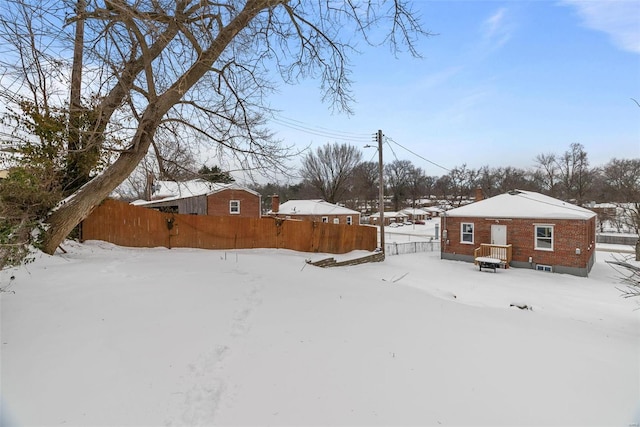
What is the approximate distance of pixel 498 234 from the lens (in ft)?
59.2

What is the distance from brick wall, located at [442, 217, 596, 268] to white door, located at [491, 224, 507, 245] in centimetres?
16

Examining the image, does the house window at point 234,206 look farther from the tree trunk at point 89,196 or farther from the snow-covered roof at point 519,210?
the tree trunk at point 89,196

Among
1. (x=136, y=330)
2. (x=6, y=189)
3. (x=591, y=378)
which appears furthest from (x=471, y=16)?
(x=6, y=189)

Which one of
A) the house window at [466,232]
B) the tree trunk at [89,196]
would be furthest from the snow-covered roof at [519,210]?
the tree trunk at [89,196]

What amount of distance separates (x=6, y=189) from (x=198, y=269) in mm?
3783

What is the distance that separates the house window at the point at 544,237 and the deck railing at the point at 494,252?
4.75 ft

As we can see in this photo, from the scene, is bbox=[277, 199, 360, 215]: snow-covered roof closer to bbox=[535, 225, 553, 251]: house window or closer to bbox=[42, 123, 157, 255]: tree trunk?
bbox=[535, 225, 553, 251]: house window

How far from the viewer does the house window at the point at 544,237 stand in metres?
16.6

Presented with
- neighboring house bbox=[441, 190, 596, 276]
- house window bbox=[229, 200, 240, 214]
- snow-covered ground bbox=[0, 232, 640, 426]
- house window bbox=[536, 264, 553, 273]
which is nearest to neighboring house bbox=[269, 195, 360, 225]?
house window bbox=[229, 200, 240, 214]

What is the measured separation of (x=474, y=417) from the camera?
101 inches

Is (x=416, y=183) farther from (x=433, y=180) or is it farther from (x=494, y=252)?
(x=494, y=252)

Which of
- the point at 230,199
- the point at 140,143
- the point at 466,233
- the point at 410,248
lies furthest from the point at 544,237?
the point at 230,199

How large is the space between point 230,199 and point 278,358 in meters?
21.6

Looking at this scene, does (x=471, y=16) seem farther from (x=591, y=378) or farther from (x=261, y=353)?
(x=261, y=353)
